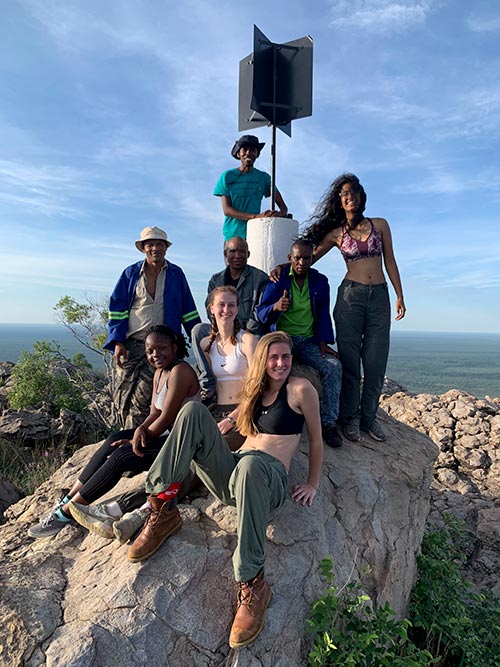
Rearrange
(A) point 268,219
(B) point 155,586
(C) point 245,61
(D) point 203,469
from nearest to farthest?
(B) point 155,586, (D) point 203,469, (A) point 268,219, (C) point 245,61

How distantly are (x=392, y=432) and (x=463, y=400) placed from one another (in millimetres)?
6034

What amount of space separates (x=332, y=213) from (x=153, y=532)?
3490mm

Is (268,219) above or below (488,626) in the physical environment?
above

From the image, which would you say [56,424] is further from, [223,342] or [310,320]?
[310,320]

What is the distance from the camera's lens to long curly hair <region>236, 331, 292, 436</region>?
3355mm

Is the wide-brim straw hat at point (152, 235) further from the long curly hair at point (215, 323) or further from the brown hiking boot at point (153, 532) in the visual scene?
the brown hiking boot at point (153, 532)

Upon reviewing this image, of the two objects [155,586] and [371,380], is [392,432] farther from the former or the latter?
[155,586]

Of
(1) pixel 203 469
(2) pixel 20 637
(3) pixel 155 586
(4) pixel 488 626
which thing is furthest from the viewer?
(4) pixel 488 626

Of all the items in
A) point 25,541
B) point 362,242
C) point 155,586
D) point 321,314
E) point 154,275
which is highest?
point 362,242

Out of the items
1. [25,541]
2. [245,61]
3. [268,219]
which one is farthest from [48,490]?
[245,61]

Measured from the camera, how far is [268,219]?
583 cm

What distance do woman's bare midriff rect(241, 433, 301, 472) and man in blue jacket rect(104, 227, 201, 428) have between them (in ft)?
5.20

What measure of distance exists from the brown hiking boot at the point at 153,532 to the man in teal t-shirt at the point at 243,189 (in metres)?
3.75

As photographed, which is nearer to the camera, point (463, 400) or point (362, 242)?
point (362, 242)
